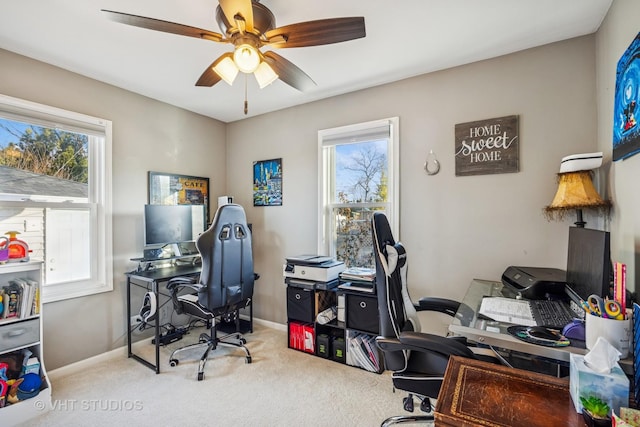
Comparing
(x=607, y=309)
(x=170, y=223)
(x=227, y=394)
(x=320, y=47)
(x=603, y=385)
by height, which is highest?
(x=320, y=47)

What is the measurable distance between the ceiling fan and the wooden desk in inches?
59.0

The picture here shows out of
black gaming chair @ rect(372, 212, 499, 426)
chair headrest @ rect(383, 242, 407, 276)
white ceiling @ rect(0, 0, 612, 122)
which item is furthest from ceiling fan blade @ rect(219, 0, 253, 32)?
chair headrest @ rect(383, 242, 407, 276)

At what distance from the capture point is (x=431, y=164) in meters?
2.52

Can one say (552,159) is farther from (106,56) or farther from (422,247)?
(106,56)

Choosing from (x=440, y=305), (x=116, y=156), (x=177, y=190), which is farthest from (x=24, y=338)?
(x=440, y=305)

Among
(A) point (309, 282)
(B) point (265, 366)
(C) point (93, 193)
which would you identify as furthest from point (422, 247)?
(C) point (93, 193)

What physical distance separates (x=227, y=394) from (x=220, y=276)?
33.8 inches

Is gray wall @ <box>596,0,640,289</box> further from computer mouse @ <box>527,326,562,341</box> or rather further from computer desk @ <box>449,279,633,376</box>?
computer desk @ <box>449,279,633,376</box>

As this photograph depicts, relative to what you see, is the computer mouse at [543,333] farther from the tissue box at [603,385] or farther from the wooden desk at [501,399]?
the tissue box at [603,385]

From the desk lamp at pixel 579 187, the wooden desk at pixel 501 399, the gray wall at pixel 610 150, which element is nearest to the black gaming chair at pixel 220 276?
the wooden desk at pixel 501 399

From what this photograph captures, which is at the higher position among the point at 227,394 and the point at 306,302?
the point at 306,302

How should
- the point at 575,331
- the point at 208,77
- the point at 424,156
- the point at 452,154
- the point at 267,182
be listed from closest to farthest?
the point at 575,331 → the point at 208,77 → the point at 452,154 → the point at 424,156 → the point at 267,182

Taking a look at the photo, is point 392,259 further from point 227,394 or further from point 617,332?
point 227,394

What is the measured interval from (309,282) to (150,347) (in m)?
1.72
